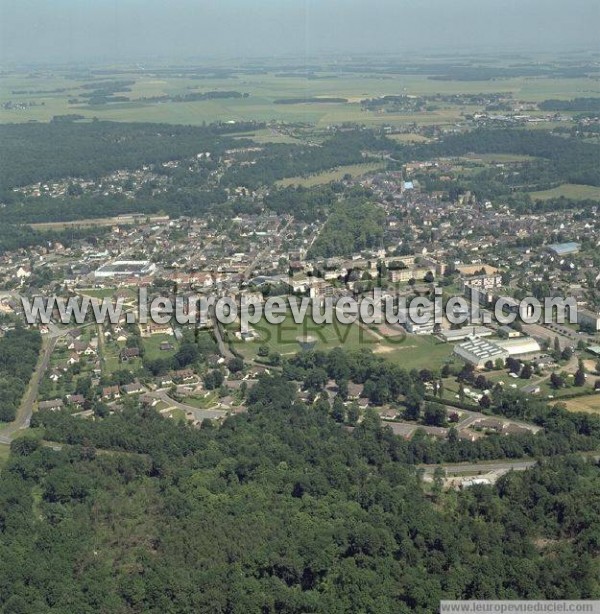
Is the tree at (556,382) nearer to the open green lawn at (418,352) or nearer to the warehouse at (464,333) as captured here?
the open green lawn at (418,352)

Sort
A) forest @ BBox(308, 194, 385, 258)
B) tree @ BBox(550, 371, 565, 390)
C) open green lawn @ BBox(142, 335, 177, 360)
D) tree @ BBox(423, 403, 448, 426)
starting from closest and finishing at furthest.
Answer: tree @ BBox(423, 403, 448, 426), tree @ BBox(550, 371, 565, 390), open green lawn @ BBox(142, 335, 177, 360), forest @ BBox(308, 194, 385, 258)

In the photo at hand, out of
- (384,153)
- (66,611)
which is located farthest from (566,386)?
(384,153)

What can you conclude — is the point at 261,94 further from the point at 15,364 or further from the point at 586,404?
the point at 586,404

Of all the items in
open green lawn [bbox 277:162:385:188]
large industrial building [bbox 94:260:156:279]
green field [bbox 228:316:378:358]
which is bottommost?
open green lawn [bbox 277:162:385:188]

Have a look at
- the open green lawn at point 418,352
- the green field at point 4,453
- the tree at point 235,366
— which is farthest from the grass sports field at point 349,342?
the green field at point 4,453

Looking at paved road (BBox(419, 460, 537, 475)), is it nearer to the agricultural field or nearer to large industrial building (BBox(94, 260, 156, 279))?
the agricultural field

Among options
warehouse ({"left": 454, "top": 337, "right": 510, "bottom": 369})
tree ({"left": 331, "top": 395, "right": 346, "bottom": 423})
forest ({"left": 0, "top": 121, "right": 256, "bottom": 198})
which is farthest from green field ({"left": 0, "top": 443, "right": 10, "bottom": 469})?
forest ({"left": 0, "top": 121, "right": 256, "bottom": 198})
